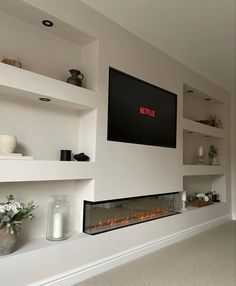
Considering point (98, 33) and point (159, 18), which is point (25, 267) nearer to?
point (98, 33)

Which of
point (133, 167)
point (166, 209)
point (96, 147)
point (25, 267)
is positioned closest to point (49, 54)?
point (96, 147)

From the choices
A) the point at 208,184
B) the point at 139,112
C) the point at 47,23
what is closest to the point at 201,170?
the point at 208,184

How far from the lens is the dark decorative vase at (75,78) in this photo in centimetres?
250

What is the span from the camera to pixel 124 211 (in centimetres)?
292

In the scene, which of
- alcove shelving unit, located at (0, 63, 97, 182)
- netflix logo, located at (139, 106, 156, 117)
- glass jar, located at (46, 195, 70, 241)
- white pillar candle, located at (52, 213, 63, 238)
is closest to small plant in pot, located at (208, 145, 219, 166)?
netflix logo, located at (139, 106, 156, 117)

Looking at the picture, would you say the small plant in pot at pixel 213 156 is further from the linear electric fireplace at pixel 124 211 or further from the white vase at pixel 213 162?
the linear electric fireplace at pixel 124 211

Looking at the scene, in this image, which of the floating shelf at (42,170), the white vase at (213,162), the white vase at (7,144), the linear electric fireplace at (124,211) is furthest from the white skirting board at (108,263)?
the white vase at (213,162)

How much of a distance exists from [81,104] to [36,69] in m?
0.54

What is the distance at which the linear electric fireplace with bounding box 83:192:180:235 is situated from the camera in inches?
102

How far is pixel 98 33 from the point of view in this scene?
8.59ft

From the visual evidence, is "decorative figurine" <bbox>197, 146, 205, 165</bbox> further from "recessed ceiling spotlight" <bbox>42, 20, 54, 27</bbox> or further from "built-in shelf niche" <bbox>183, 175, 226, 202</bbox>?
"recessed ceiling spotlight" <bbox>42, 20, 54, 27</bbox>

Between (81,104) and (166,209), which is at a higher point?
(81,104)

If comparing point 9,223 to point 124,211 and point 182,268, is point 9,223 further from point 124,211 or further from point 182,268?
point 182,268

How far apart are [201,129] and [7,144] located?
3.23 m
